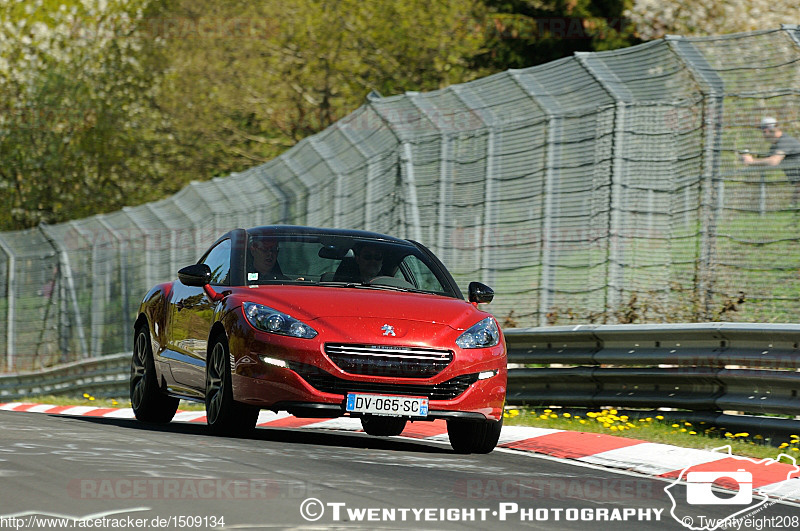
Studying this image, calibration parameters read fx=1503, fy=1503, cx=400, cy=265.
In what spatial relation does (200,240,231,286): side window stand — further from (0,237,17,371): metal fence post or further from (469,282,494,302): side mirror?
(0,237,17,371): metal fence post

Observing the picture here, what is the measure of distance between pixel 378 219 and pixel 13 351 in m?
14.0

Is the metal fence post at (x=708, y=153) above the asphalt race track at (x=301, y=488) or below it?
above

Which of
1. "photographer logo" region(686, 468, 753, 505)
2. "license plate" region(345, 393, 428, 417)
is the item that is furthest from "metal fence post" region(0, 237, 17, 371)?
"photographer logo" region(686, 468, 753, 505)

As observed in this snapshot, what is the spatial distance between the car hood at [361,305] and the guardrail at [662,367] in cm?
216

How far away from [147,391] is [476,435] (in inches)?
128

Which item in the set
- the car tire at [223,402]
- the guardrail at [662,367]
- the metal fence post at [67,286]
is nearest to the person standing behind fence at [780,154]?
the guardrail at [662,367]

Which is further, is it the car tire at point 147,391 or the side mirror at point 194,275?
the car tire at point 147,391

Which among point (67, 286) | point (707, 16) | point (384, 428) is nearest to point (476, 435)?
point (384, 428)

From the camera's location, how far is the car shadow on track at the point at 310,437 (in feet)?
32.6

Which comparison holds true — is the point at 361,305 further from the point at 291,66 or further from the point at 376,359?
the point at 291,66

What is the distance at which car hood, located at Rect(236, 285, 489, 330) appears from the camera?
30.8 ft

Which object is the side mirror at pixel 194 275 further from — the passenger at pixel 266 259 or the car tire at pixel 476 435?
the car tire at pixel 476 435

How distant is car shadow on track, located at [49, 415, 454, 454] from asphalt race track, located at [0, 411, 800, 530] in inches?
5.4

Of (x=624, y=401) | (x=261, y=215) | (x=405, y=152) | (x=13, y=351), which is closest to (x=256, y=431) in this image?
(x=624, y=401)
